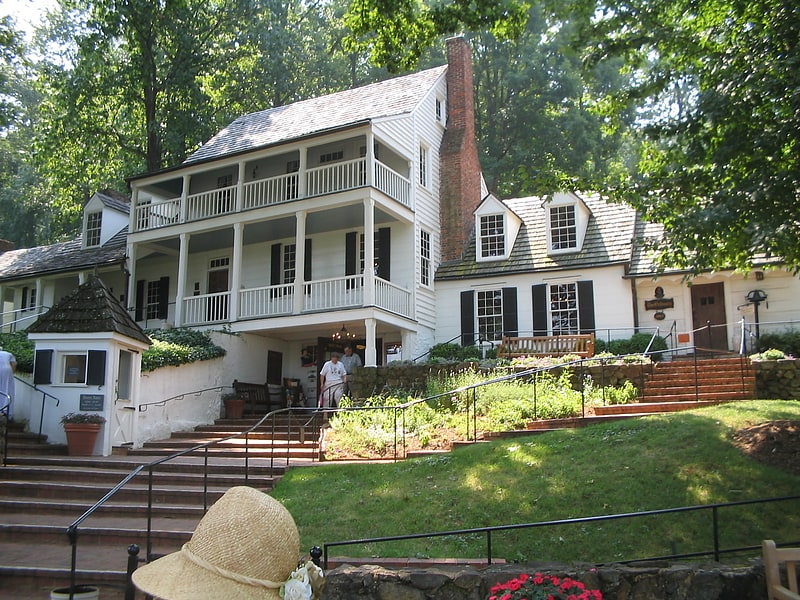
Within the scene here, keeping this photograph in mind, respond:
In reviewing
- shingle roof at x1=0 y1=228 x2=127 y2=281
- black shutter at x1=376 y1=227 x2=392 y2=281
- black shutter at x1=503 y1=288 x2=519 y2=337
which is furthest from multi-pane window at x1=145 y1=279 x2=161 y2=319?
black shutter at x1=503 y1=288 x2=519 y2=337

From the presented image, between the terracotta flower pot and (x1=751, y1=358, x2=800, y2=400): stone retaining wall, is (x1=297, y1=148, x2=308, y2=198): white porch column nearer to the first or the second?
the terracotta flower pot

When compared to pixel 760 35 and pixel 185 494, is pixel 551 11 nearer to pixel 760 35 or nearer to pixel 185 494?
pixel 760 35

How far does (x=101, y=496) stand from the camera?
11.5 meters

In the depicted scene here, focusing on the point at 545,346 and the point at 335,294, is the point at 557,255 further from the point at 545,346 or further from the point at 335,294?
the point at 335,294

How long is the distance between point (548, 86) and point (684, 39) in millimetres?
27679

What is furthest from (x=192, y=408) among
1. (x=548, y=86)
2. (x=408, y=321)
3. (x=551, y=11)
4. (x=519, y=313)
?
(x=548, y=86)

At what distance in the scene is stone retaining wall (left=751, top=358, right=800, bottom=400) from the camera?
48.8ft

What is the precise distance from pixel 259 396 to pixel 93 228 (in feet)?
43.7

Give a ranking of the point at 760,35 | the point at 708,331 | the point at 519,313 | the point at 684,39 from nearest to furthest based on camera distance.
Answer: the point at 760,35
the point at 684,39
the point at 708,331
the point at 519,313

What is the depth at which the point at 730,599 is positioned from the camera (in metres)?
6.43

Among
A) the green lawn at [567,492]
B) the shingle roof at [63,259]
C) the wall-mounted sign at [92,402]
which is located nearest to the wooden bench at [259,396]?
the wall-mounted sign at [92,402]

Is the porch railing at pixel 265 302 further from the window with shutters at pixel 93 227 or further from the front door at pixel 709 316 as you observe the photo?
the front door at pixel 709 316

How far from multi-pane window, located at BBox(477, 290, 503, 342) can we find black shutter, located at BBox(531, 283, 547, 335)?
1.03 meters

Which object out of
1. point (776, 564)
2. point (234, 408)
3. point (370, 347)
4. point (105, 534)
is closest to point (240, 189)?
point (370, 347)
